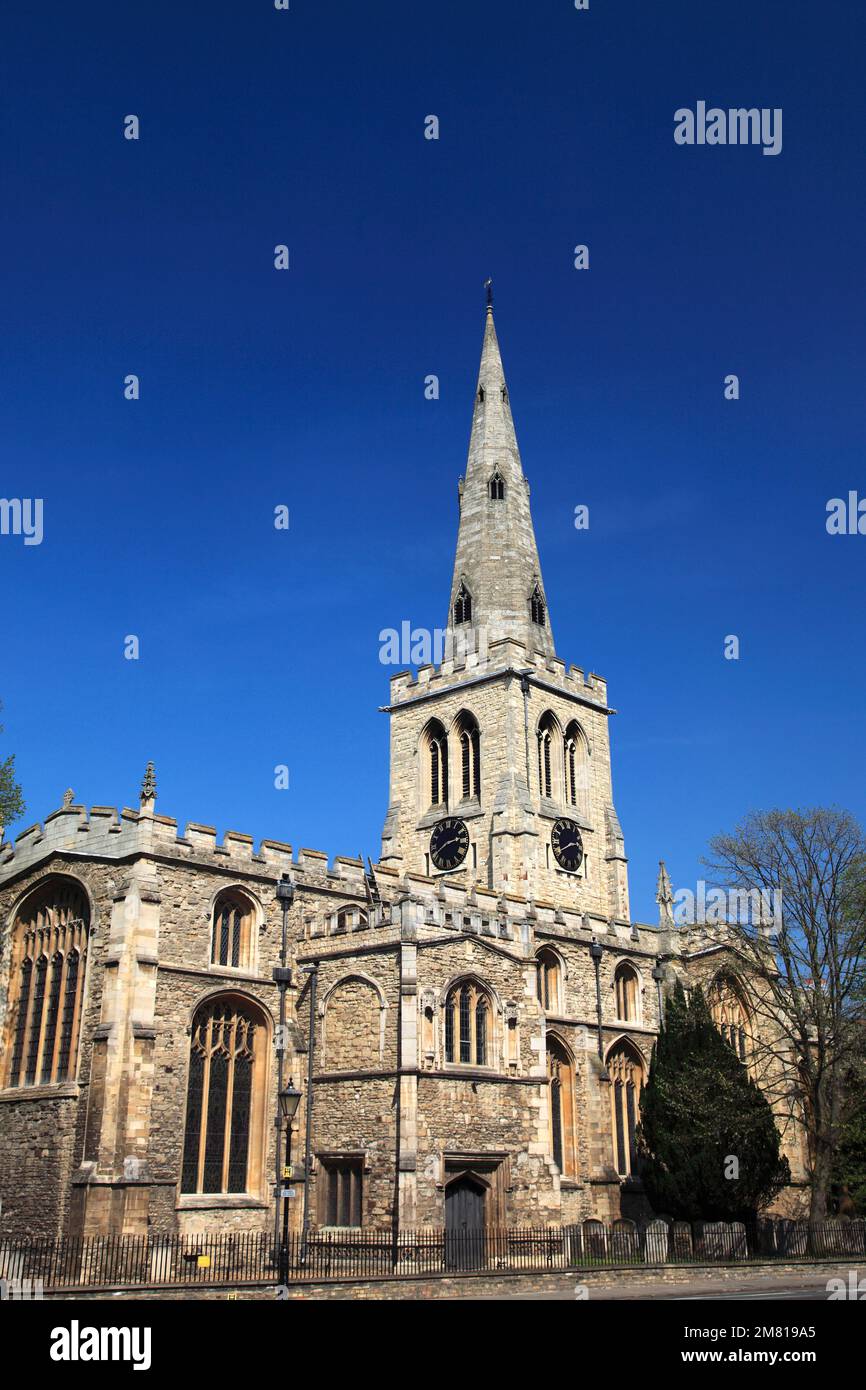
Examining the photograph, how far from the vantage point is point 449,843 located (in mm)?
47469

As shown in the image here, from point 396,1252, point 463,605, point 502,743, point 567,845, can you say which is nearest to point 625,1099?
point 567,845

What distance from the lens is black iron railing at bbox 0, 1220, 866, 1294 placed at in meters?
22.7

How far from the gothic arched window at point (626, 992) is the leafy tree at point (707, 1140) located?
4876 mm

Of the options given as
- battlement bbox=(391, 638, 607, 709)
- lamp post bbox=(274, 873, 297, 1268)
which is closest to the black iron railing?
lamp post bbox=(274, 873, 297, 1268)

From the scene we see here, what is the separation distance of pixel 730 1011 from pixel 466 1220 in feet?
60.5

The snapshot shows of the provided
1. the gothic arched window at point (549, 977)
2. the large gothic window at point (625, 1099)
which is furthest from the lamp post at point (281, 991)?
the large gothic window at point (625, 1099)

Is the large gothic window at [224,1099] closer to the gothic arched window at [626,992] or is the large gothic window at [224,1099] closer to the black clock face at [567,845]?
the gothic arched window at [626,992]

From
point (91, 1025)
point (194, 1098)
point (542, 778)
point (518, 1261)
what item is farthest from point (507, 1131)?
point (542, 778)

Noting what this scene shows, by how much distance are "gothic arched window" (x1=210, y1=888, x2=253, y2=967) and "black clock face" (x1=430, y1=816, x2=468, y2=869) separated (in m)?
14.7

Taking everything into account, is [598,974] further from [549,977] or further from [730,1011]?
[730,1011]

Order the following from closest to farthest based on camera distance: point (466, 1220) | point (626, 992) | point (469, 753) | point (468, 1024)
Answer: point (466, 1220) → point (468, 1024) → point (626, 992) → point (469, 753)

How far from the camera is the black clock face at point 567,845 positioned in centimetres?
4709
